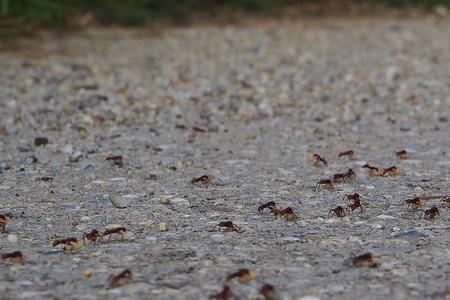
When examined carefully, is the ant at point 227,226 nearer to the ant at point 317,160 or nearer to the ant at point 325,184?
the ant at point 325,184

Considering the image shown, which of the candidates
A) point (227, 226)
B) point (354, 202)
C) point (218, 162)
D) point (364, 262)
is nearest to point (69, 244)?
point (227, 226)

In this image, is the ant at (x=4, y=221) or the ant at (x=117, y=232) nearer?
the ant at (x=117, y=232)

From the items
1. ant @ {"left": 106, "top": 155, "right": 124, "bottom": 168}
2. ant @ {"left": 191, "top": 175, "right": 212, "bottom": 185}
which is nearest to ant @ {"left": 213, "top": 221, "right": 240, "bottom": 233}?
ant @ {"left": 191, "top": 175, "right": 212, "bottom": 185}

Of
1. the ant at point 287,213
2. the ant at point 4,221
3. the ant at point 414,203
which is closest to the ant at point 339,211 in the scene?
the ant at point 287,213

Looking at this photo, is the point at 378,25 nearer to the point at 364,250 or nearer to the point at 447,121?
the point at 447,121

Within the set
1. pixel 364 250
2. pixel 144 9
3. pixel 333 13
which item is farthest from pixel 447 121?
pixel 333 13

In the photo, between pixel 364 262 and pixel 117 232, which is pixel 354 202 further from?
pixel 117 232

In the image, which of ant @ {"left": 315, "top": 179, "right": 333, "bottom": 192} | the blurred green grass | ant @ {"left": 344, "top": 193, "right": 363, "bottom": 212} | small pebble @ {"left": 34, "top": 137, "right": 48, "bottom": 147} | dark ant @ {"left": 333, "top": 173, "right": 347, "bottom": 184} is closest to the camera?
ant @ {"left": 344, "top": 193, "right": 363, "bottom": 212}

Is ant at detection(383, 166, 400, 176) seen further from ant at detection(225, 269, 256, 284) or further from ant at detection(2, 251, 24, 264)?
ant at detection(2, 251, 24, 264)
